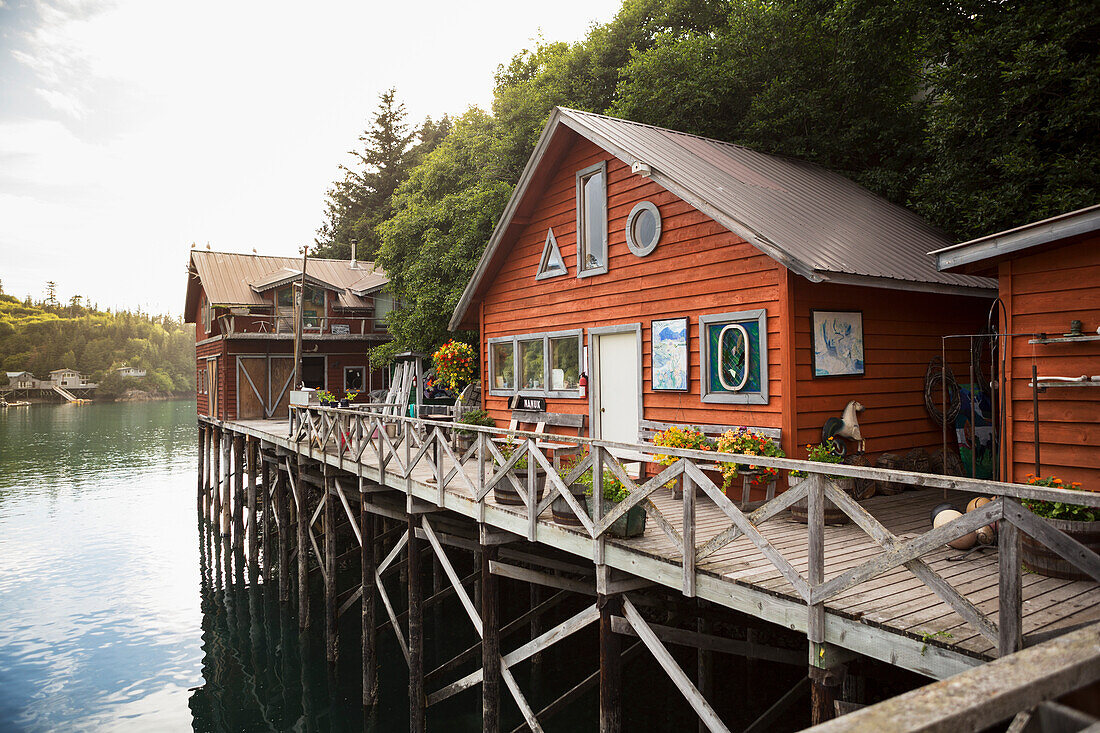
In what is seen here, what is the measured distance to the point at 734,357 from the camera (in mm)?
9055

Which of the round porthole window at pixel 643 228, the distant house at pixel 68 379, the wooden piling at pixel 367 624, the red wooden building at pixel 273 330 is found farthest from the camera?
the distant house at pixel 68 379

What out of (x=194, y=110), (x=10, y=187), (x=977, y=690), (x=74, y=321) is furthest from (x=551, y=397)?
(x=10, y=187)

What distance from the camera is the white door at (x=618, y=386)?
35.0 ft

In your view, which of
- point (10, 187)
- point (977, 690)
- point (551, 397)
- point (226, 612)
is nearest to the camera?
point (977, 690)

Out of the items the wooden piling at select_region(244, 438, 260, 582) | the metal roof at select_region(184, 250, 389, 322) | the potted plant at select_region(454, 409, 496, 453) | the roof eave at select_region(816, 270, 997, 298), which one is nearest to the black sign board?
the potted plant at select_region(454, 409, 496, 453)

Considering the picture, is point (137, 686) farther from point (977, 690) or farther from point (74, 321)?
point (74, 321)

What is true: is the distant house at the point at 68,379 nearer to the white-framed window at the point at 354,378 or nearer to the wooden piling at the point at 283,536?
the white-framed window at the point at 354,378

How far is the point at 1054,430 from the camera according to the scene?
6.52m

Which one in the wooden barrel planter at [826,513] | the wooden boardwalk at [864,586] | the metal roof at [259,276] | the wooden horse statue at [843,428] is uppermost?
the metal roof at [259,276]

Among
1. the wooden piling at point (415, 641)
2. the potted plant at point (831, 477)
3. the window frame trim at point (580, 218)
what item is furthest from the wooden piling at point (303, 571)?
the potted plant at point (831, 477)

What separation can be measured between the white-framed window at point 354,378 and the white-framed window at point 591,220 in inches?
824

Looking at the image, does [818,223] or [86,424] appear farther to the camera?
[86,424]

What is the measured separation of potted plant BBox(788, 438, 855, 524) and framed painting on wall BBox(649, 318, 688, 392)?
2012mm

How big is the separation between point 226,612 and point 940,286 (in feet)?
58.5
